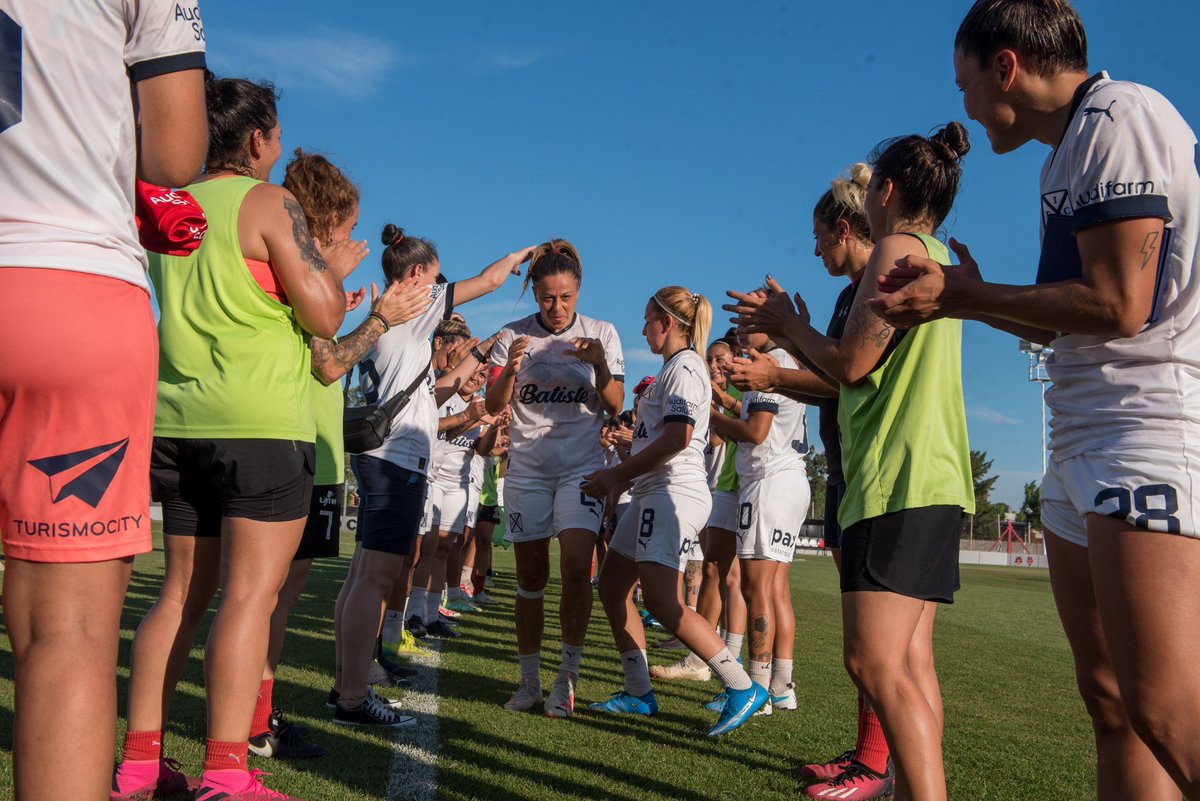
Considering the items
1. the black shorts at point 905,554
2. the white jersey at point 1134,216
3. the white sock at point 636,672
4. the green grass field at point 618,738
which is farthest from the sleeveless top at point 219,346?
the white sock at point 636,672

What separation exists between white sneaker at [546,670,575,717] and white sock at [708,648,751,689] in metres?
0.88

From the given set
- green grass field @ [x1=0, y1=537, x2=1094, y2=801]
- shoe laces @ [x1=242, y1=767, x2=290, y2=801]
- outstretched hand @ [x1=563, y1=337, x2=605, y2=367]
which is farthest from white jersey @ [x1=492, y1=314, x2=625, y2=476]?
shoe laces @ [x1=242, y1=767, x2=290, y2=801]

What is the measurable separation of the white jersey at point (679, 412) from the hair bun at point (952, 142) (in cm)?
266

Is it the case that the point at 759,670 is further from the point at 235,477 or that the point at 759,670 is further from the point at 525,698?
the point at 235,477

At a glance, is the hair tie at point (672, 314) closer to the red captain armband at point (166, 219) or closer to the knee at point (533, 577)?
the knee at point (533, 577)

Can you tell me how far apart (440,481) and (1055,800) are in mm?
7278

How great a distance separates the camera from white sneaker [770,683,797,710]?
623cm

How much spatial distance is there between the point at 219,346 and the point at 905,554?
2374 mm

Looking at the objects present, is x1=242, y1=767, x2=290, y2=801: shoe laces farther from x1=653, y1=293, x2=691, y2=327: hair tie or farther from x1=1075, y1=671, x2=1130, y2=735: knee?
x1=653, y1=293, x2=691, y2=327: hair tie

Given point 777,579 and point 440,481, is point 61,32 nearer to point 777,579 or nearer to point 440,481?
point 777,579

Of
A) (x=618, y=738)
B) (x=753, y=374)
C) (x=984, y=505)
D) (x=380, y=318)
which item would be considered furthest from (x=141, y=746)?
(x=984, y=505)

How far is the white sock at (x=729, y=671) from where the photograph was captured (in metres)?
5.27

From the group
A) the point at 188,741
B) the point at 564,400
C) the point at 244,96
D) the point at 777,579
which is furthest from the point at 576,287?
the point at 188,741

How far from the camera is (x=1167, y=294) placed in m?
2.18
